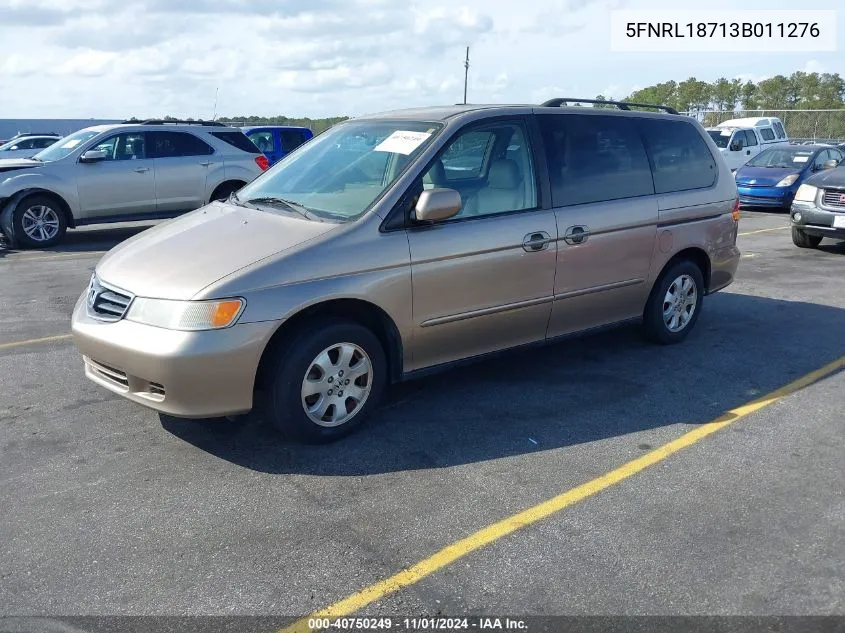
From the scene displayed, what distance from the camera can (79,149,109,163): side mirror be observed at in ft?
38.1

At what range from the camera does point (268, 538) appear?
339 cm

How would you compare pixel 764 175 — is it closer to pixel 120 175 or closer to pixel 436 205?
pixel 120 175

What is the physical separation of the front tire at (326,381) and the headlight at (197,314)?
0.37 m

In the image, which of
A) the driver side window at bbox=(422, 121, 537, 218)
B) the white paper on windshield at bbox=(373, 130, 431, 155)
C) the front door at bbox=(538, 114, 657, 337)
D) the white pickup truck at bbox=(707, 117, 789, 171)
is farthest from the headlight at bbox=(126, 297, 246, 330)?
the white pickup truck at bbox=(707, 117, 789, 171)

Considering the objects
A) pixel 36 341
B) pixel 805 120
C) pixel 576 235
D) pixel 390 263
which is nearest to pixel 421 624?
pixel 390 263

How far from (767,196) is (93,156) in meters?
13.2

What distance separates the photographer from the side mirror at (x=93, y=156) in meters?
11.6

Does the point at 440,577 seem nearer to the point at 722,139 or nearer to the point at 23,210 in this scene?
the point at 23,210

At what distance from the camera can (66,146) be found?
12.1m

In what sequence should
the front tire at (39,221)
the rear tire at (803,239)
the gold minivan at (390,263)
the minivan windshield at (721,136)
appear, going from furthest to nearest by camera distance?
the minivan windshield at (721,136) < the rear tire at (803,239) < the front tire at (39,221) < the gold minivan at (390,263)

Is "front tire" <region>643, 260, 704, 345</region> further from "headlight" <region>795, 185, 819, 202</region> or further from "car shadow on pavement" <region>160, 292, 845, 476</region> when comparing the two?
"headlight" <region>795, 185, 819, 202</region>

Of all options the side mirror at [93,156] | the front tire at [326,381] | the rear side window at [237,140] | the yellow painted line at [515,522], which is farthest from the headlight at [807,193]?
the side mirror at [93,156]

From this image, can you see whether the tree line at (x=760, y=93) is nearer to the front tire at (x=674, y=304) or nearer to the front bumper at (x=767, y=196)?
the front bumper at (x=767, y=196)

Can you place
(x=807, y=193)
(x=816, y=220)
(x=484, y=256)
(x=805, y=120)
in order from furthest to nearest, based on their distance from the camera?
1. (x=805, y=120)
2. (x=807, y=193)
3. (x=816, y=220)
4. (x=484, y=256)
